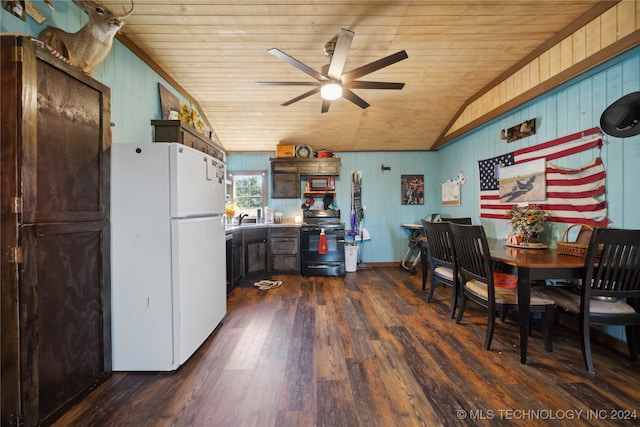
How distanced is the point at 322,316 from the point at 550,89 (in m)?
3.18

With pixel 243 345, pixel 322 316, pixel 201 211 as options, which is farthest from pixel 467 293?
pixel 201 211

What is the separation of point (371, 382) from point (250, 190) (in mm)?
3976

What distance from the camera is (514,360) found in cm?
173

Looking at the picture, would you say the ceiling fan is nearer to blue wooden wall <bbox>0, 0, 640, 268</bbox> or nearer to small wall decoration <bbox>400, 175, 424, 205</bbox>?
blue wooden wall <bbox>0, 0, 640, 268</bbox>

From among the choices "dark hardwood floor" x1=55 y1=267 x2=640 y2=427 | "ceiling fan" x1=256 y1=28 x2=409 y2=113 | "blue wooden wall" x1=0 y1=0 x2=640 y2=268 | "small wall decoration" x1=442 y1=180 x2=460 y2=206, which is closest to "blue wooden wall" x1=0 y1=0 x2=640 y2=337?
"blue wooden wall" x1=0 y1=0 x2=640 y2=268

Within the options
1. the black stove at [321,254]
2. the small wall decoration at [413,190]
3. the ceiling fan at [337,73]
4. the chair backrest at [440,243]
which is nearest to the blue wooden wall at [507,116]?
the small wall decoration at [413,190]

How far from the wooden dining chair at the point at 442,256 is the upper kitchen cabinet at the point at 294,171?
2278 mm

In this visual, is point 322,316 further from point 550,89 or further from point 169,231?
point 550,89

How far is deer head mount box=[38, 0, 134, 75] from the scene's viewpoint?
1491mm

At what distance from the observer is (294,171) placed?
4.45 m

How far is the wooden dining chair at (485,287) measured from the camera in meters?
1.77

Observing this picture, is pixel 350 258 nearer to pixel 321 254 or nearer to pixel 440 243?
pixel 321 254

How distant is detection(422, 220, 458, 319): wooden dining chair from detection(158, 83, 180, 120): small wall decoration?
Result: 3.16 m

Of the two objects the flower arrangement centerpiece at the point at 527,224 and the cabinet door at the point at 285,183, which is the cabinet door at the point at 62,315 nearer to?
the cabinet door at the point at 285,183
